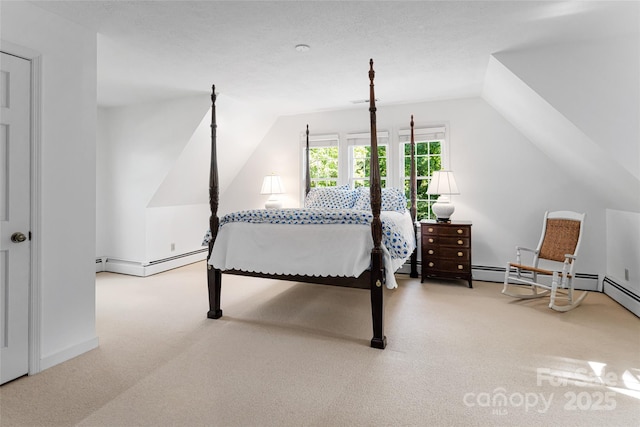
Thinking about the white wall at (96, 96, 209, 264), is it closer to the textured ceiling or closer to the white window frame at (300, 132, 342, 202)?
the textured ceiling

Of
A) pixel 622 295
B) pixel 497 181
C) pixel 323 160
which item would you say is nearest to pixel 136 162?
pixel 323 160

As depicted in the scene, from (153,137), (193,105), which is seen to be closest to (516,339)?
(193,105)

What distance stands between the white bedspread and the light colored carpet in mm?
515

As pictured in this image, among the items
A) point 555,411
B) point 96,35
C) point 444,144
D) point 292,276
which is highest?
point 96,35

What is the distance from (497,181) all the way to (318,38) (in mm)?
2947

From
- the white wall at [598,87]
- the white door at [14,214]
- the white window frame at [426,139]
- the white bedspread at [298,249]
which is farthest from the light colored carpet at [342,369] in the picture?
the white window frame at [426,139]

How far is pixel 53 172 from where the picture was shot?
2.26 meters

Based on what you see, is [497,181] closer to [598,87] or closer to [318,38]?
[598,87]

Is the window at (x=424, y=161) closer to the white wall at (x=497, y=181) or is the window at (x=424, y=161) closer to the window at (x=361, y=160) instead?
the white wall at (x=497, y=181)

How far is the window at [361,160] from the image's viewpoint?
5.03 metres

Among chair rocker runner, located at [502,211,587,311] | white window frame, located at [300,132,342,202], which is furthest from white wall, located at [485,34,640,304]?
white window frame, located at [300,132,342,202]

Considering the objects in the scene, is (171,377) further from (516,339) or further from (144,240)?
(144,240)

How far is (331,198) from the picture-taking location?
14.8 feet

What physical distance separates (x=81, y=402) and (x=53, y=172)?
1431mm
